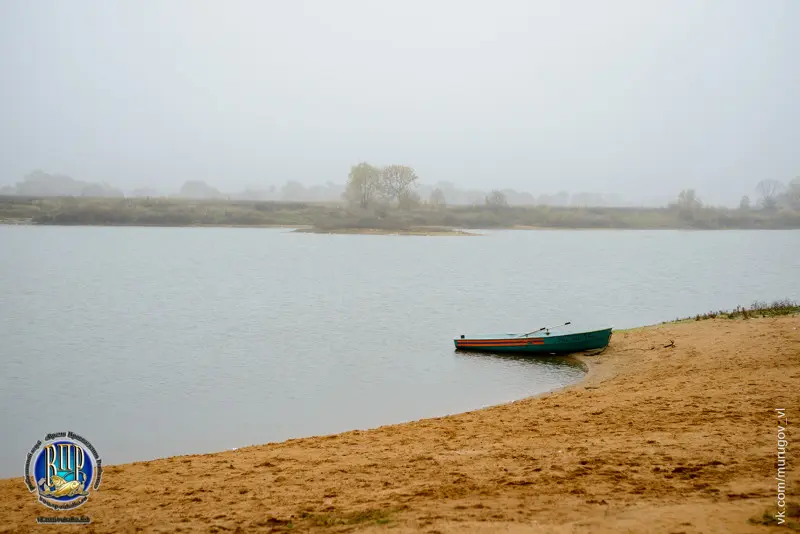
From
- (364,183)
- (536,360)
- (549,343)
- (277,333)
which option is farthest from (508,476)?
(364,183)

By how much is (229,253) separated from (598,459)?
64621 mm

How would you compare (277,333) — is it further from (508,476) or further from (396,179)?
(396,179)

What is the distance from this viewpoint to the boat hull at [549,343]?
19406 mm

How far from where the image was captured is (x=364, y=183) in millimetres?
108750

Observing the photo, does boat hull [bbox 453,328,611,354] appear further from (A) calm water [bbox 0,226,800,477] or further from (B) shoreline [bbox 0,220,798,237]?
(B) shoreline [bbox 0,220,798,237]

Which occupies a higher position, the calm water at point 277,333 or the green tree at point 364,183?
the green tree at point 364,183

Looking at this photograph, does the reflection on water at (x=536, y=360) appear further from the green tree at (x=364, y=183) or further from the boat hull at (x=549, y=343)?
the green tree at (x=364, y=183)

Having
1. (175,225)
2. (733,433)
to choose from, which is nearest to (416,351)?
(733,433)

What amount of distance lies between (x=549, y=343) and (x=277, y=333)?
10609 millimetres

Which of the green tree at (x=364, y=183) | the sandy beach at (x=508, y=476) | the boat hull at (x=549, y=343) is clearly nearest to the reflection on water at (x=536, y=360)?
the boat hull at (x=549, y=343)

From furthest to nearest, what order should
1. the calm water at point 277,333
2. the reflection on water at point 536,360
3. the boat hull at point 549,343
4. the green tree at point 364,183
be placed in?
the green tree at point 364,183
the boat hull at point 549,343
the reflection on water at point 536,360
the calm water at point 277,333

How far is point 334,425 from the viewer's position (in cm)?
1419

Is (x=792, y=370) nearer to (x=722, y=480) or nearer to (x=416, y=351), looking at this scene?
(x=722, y=480)

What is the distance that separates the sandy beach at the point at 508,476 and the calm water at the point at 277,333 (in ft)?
10.7
